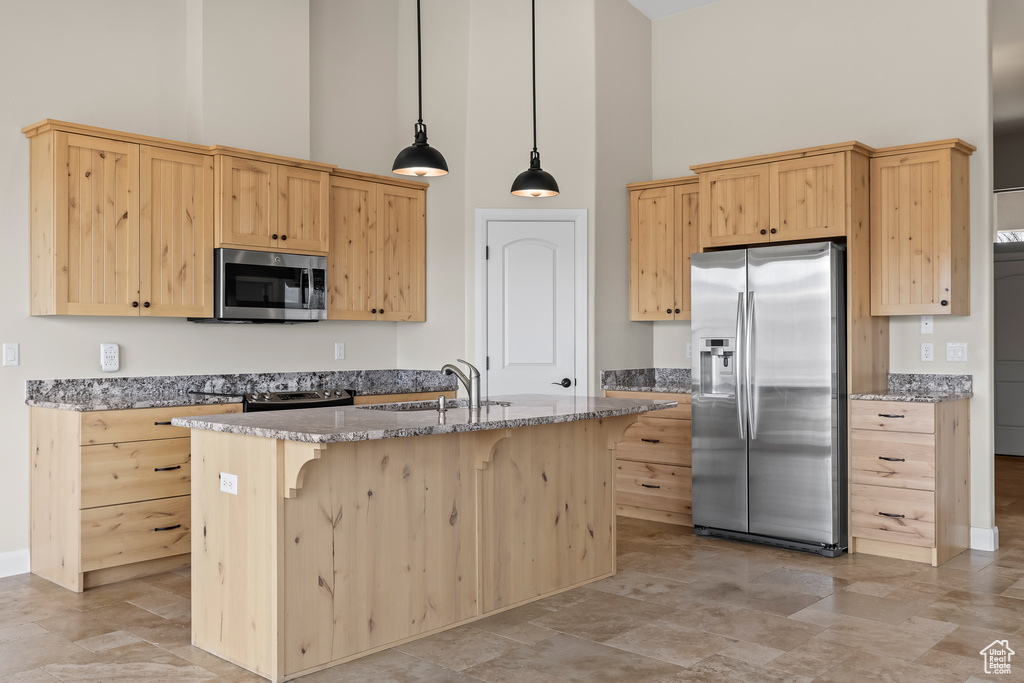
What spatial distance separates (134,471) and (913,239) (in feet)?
14.7

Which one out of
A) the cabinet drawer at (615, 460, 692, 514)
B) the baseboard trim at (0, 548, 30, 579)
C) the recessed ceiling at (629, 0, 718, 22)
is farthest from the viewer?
the recessed ceiling at (629, 0, 718, 22)

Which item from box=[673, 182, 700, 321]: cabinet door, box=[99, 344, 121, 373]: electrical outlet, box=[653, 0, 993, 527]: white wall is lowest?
box=[99, 344, 121, 373]: electrical outlet

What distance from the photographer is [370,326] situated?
603cm

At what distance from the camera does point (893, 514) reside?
4562 mm

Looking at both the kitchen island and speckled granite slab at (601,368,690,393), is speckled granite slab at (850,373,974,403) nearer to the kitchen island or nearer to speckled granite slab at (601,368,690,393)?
speckled granite slab at (601,368,690,393)

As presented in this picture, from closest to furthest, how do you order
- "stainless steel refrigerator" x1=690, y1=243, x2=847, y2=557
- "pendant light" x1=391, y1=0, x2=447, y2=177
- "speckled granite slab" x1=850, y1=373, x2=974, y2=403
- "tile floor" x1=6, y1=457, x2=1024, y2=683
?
"tile floor" x1=6, y1=457, x2=1024, y2=683 < "pendant light" x1=391, y1=0, x2=447, y2=177 < "speckled granite slab" x1=850, y1=373, x2=974, y2=403 < "stainless steel refrigerator" x1=690, y1=243, x2=847, y2=557

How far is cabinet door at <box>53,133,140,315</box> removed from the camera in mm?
4203

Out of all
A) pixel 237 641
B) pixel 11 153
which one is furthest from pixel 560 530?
pixel 11 153

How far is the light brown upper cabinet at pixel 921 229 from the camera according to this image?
4.68 m

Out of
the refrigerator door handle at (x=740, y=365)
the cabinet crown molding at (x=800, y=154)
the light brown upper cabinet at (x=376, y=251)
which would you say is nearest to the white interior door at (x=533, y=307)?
the light brown upper cabinet at (x=376, y=251)

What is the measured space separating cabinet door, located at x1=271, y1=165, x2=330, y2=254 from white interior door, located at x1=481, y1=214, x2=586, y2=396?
3.89 feet

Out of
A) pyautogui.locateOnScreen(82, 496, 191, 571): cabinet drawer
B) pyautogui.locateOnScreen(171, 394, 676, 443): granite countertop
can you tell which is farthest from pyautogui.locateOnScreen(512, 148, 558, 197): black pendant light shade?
pyautogui.locateOnScreen(82, 496, 191, 571): cabinet drawer

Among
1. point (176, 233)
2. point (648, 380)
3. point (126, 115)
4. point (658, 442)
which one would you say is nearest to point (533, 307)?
point (648, 380)

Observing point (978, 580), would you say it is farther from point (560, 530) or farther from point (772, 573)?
point (560, 530)
